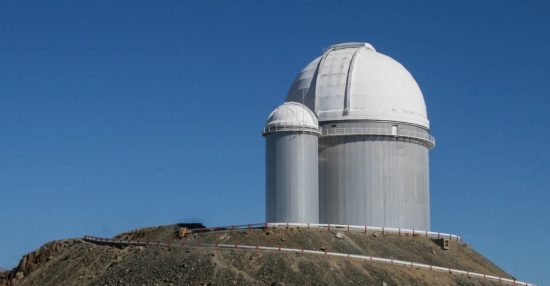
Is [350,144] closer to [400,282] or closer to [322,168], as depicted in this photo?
[322,168]

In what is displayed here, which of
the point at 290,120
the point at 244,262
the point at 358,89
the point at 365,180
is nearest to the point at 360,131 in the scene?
the point at 358,89

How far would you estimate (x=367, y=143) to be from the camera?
7550cm

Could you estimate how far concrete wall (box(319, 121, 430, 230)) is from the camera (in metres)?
74.6

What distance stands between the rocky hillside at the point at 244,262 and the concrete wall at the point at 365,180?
4.21 metres

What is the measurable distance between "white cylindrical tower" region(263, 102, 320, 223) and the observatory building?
0.06 metres

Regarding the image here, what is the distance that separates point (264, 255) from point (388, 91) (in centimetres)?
2018

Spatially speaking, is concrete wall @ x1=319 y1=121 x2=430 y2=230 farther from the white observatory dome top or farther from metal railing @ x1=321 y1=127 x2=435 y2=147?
the white observatory dome top

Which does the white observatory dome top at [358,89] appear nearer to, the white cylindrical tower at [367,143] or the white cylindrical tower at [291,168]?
the white cylindrical tower at [367,143]

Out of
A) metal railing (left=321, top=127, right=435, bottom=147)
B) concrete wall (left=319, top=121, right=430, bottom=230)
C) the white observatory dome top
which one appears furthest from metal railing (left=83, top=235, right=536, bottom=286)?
the white observatory dome top

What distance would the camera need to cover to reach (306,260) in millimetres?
60562

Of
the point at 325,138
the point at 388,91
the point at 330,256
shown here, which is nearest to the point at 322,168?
the point at 325,138

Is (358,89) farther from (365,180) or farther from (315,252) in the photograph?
(315,252)

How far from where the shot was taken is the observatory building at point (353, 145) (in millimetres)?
71750

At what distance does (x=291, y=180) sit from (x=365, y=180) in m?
6.30
